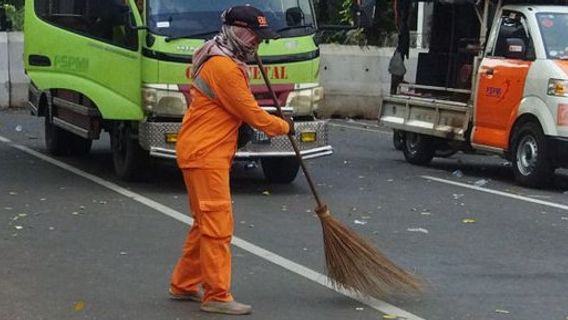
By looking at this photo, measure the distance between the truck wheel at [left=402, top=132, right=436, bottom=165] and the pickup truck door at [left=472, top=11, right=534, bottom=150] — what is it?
149cm

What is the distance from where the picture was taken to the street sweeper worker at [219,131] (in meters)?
7.11

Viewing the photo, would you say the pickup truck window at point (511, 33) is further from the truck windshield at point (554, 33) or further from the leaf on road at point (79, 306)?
the leaf on road at point (79, 306)

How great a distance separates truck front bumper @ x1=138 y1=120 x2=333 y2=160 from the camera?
40.2 feet

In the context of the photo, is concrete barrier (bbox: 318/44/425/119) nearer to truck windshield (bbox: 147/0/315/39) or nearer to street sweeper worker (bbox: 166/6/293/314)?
truck windshield (bbox: 147/0/315/39)

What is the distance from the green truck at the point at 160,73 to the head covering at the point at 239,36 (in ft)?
14.7

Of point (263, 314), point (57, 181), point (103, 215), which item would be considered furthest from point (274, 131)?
point (57, 181)

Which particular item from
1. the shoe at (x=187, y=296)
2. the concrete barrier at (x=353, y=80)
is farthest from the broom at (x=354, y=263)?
the concrete barrier at (x=353, y=80)

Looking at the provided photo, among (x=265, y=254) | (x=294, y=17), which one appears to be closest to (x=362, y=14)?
(x=294, y=17)

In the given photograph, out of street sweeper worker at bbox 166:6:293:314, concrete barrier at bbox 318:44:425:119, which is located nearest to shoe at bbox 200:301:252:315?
street sweeper worker at bbox 166:6:293:314

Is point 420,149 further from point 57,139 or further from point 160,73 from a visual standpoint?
point 160,73

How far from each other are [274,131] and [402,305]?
1.37 meters

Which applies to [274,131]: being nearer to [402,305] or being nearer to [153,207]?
[402,305]

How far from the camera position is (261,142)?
12.5 meters

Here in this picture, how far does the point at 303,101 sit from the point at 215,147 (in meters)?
5.53
